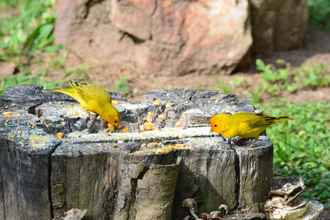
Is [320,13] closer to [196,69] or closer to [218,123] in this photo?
[196,69]

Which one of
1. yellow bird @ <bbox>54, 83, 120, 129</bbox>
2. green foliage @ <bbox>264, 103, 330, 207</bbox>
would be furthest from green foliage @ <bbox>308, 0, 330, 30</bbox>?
yellow bird @ <bbox>54, 83, 120, 129</bbox>

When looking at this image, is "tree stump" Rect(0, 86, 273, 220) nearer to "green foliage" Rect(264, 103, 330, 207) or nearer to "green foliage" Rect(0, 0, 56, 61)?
"green foliage" Rect(264, 103, 330, 207)

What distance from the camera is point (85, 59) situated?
8.68m

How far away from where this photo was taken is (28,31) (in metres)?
9.27

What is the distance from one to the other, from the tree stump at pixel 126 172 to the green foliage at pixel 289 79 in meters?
3.53

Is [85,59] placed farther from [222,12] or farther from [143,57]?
[222,12]

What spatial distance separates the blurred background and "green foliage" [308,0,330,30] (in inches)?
14.4

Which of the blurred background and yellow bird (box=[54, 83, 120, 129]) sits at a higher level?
yellow bird (box=[54, 83, 120, 129])

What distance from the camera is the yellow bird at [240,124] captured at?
4.38m

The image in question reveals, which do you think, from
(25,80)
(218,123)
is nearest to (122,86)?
(25,80)

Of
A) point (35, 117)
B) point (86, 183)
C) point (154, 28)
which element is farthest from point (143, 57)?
point (86, 183)

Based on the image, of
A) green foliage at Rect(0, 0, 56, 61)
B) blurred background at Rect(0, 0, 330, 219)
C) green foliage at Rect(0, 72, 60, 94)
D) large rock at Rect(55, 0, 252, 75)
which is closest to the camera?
blurred background at Rect(0, 0, 330, 219)

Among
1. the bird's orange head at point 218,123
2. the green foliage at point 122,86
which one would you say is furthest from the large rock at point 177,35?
the bird's orange head at point 218,123

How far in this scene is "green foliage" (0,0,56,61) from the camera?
29.1 feet
